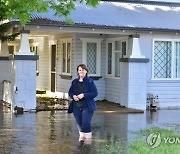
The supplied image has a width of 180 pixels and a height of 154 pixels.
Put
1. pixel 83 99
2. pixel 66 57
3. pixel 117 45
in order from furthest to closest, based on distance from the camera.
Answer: pixel 66 57
pixel 117 45
pixel 83 99

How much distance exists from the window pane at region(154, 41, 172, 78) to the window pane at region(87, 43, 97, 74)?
281 cm

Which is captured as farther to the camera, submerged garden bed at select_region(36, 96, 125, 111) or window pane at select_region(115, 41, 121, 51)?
window pane at select_region(115, 41, 121, 51)

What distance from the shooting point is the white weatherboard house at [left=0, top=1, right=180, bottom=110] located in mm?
17281

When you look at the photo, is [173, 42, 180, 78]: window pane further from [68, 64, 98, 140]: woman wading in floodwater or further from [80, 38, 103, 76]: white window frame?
[68, 64, 98, 140]: woman wading in floodwater

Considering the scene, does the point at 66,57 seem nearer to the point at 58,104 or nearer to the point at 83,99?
the point at 58,104

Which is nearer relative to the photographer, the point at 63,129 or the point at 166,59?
the point at 63,129

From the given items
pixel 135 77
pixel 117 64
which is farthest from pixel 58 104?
pixel 135 77

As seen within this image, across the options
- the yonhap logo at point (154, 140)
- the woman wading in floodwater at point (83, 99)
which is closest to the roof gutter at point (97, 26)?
the woman wading in floodwater at point (83, 99)

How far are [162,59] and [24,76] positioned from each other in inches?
230

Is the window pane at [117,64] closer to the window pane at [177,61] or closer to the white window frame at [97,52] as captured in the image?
the white window frame at [97,52]

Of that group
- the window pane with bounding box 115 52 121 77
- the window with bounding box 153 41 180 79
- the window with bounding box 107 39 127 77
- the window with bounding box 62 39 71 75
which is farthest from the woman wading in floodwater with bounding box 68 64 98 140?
the window with bounding box 62 39 71 75

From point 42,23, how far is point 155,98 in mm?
5406

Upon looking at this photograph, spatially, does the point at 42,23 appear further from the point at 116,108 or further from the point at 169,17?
the point at 169,17

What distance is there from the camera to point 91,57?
1994 cm
